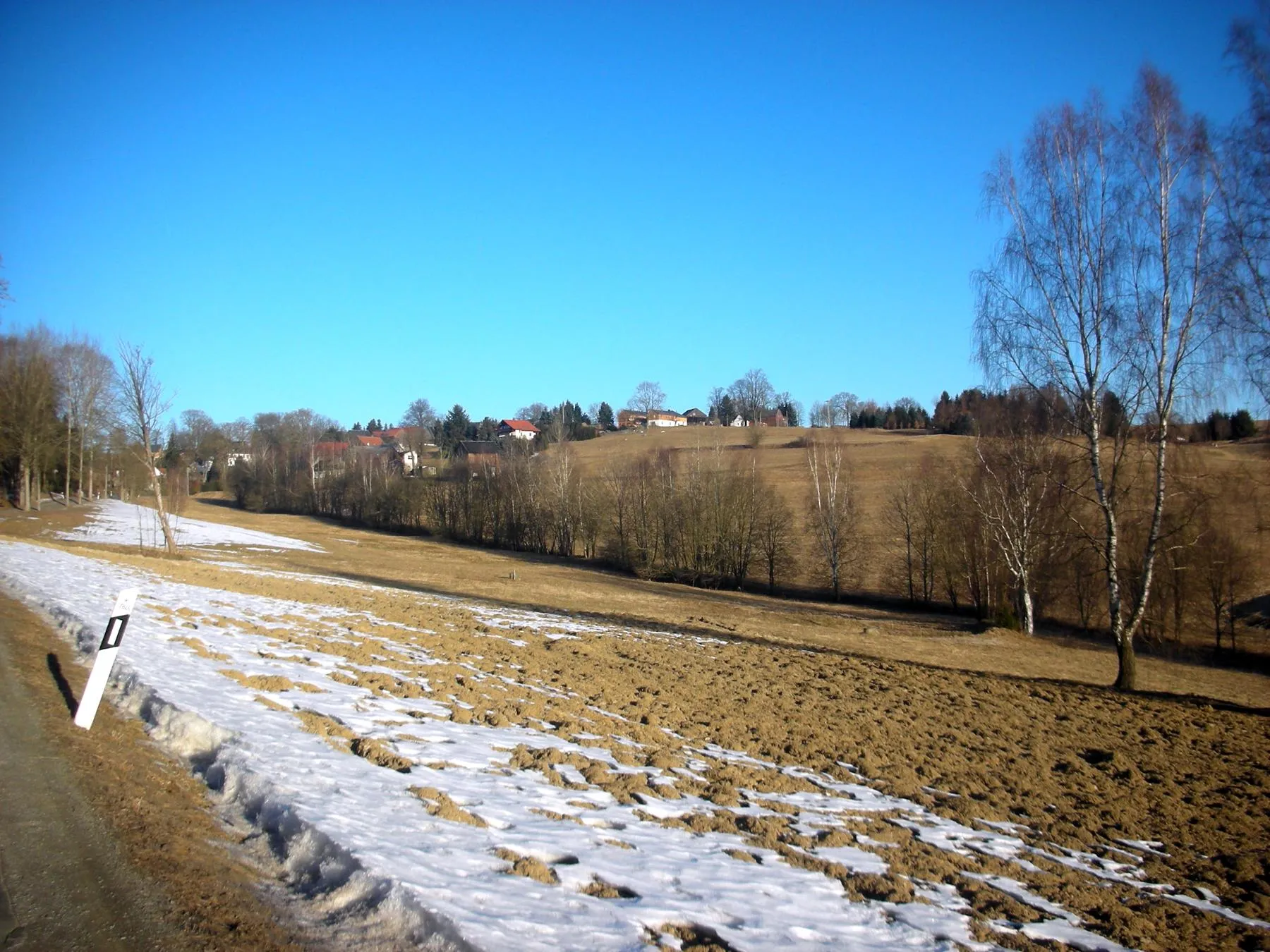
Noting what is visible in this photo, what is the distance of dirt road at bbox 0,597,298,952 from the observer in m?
3.97

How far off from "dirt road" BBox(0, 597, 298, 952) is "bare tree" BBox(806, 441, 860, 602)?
4115 centimetres

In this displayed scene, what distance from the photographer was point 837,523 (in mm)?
45438

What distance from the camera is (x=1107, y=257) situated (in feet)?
55.8

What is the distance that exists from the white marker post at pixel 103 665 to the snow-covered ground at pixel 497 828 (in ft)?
1.90

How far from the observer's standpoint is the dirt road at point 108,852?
3.97 m

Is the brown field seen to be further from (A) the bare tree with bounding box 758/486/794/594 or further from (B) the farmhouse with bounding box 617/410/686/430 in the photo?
(B) the farmhouse with bounding box 617/410/686/430

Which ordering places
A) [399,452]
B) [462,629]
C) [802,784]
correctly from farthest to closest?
[399,452], [462,629], [802,784]

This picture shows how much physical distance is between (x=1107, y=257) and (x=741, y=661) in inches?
477

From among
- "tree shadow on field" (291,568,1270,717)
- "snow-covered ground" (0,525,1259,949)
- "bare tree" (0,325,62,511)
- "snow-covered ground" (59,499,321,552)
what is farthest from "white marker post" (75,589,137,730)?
"bare tree" (0,325,62,511)

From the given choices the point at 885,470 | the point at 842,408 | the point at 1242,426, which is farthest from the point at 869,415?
the point at 1242,426

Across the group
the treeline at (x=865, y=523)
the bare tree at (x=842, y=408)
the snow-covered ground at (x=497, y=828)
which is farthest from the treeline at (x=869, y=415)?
the snow-covered ground at (x=497, y=828)

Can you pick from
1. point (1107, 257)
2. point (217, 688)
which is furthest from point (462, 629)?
point (1107, 257)

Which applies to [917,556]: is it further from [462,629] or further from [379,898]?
[379,898]

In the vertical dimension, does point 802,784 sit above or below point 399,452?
below
